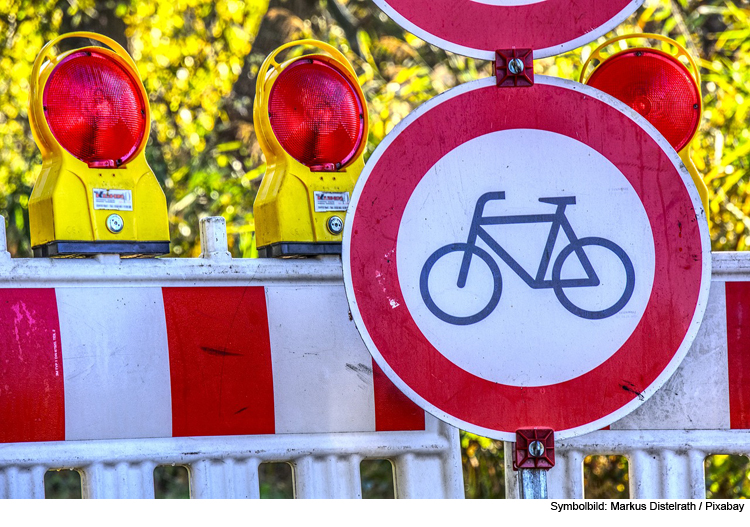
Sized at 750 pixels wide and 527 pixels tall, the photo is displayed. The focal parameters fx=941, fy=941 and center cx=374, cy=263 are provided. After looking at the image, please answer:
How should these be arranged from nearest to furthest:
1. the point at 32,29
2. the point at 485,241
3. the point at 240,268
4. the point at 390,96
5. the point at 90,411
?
the point at 485,241 → the point at 90,411 → the point at 240,268 → the point at 390,96 → the point at 32,29

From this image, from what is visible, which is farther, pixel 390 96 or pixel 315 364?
pixel 390 96

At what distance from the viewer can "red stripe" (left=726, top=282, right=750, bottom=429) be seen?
75.4 inches

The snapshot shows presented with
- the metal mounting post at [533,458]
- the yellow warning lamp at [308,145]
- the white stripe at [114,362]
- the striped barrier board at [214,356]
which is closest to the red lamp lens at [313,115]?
the yellow warning lamp at [308,145]

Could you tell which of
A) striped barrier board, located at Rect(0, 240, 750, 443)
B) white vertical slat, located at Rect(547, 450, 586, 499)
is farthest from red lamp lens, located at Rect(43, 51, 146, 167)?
white vertical slat, located at Rect(547, 450, 586, 499)

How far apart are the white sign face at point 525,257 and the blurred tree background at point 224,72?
2188 millimetres

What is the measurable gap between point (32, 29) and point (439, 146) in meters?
4.90

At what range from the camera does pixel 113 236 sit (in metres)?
1.81

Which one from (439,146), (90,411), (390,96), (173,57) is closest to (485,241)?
(439,146)

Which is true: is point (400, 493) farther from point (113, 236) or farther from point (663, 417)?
point (113, 236)

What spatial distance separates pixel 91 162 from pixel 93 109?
10 centimetres

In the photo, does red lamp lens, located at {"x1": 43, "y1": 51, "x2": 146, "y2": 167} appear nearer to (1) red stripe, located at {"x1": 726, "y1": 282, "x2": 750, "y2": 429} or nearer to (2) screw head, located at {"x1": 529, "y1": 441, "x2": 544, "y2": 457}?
(2) screw head, located at {"x1": 529, "y1": 441, "x2": 544, "y2": 457}

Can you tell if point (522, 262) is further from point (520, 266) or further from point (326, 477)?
point (326, 477)

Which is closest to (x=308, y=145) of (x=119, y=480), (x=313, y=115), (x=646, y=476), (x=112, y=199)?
(x=313, y=115)

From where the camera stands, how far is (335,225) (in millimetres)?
1954
